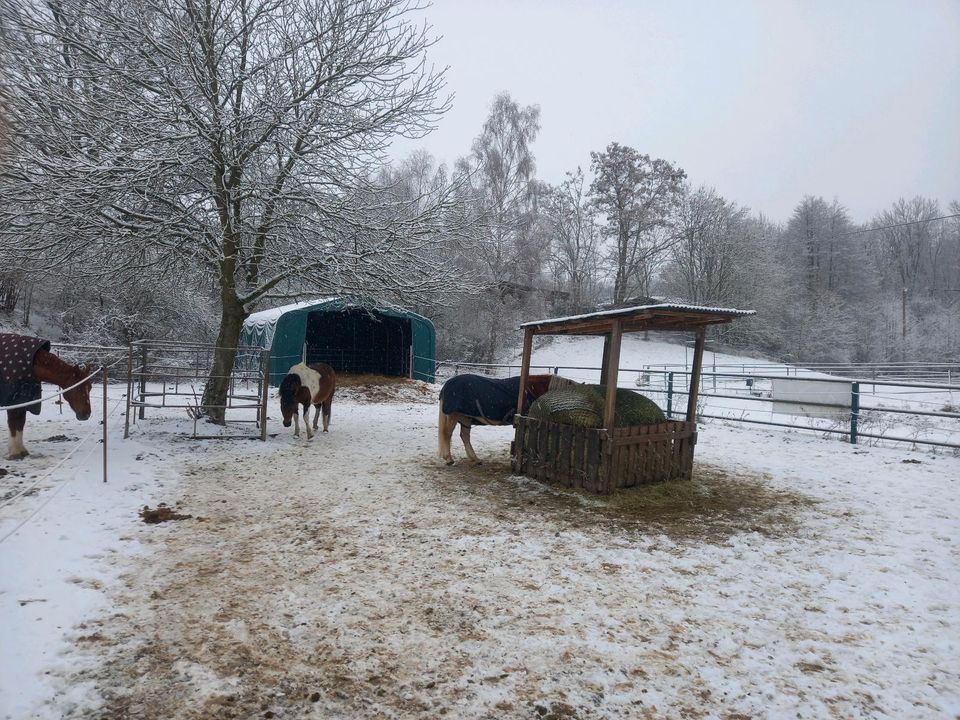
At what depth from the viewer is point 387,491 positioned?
5.93 meters

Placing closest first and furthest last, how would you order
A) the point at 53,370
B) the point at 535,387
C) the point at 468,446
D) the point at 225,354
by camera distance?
Result: the point at 53,370
the point at 535,387
the point at 468,446
the point at 225,354

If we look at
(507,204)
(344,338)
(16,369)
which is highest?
(507,204)

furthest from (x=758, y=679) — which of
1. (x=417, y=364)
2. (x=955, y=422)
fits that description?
(x=417, y=364)

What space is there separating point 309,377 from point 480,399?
369 centimetres

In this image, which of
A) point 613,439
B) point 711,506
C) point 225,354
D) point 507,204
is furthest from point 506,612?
point 507,204

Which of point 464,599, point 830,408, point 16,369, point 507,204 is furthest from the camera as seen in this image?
point 507,204

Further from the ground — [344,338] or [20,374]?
[344,338]

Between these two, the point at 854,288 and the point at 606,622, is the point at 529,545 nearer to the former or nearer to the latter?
the point at 606,622

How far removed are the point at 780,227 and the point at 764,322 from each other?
1627cm

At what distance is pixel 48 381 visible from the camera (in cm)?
Result: 696

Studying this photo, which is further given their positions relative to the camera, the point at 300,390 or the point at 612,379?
the point at 300,390

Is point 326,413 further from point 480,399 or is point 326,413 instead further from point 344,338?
point 344,338

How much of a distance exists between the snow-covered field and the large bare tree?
3.56 m

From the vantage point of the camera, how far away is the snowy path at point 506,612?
95.3 inches
